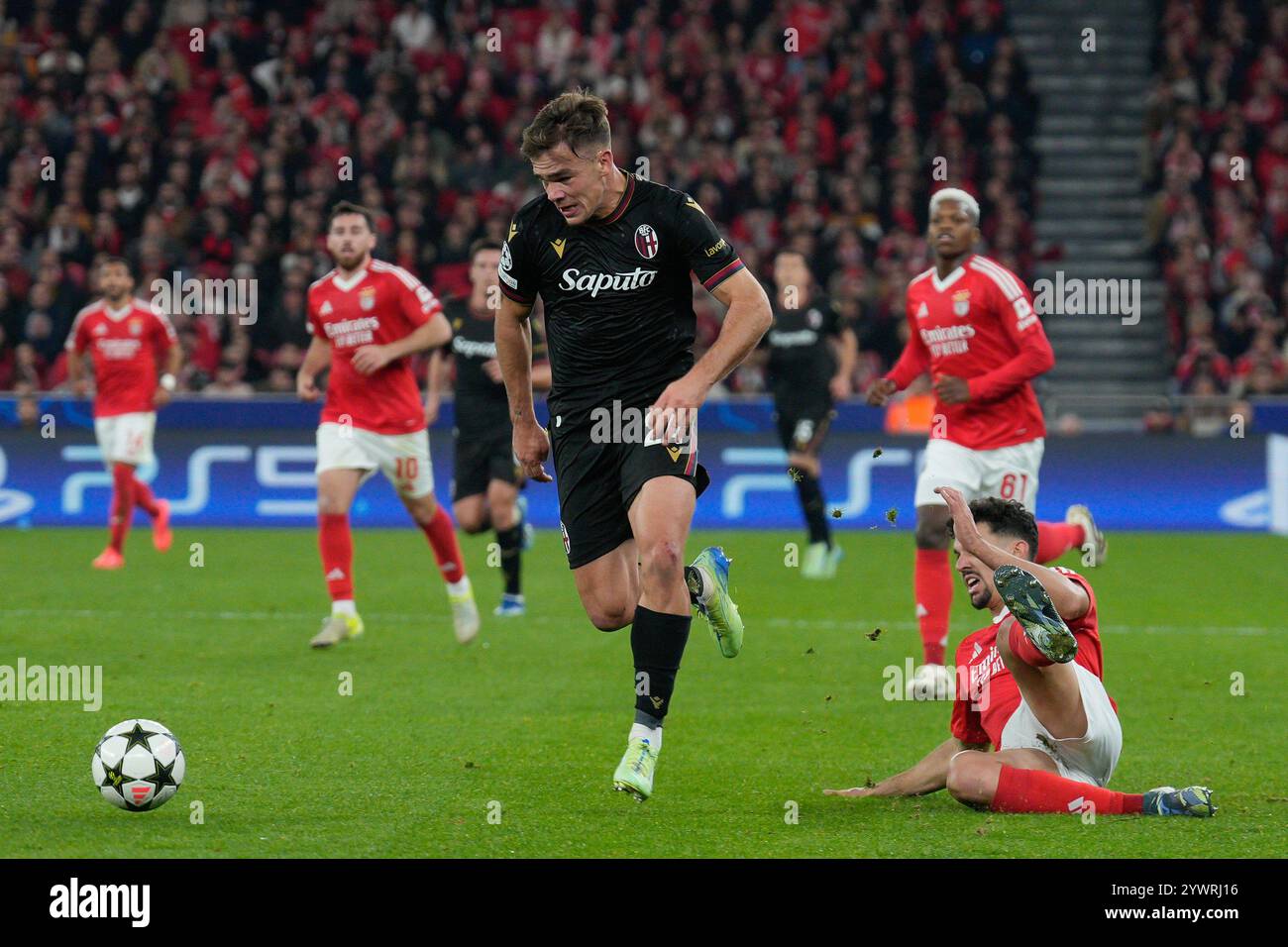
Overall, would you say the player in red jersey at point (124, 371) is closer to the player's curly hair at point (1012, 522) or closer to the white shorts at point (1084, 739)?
the player's curly hair at point (1012, 522)

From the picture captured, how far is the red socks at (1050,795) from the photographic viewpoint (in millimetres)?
5898

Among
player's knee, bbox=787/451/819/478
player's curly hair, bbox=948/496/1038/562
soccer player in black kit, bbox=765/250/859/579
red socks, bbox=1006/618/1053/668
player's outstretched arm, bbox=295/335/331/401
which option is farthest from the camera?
soccer player in black kit, bbox=765/250/859/579

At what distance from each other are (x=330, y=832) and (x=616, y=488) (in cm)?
172

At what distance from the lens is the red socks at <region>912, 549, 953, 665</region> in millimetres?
8961

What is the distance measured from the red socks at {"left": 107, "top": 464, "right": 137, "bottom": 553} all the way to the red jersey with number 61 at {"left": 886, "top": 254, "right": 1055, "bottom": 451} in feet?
26.3

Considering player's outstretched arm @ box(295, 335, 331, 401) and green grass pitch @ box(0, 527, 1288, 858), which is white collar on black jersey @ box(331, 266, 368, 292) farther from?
green grass pitch @ box(0, 527, 1288, 858)

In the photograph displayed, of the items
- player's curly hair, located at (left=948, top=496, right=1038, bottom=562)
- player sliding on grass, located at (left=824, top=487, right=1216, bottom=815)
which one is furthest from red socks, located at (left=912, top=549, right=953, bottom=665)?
player's curly hair, located at (left=948, top=496, right=1038, bottom=562)

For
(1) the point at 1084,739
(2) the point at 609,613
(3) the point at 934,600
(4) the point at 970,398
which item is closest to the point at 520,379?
(2) the point at 609,613

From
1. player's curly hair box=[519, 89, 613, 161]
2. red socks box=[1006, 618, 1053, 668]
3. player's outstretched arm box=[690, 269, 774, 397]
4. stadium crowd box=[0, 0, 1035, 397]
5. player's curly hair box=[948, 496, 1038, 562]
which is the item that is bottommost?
red socks box=[1006, 618, 1053, 668]

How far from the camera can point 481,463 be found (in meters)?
12.2

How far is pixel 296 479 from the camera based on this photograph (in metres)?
17.7

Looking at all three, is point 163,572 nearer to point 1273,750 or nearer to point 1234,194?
point 1273,750

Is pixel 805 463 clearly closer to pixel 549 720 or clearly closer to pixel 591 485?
pixel 549 720

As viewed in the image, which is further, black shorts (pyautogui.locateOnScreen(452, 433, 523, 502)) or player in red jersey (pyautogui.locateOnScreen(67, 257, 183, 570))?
player in red jersey (pyautogui.locateOnScreen(67, 257, 183, 570))
